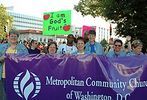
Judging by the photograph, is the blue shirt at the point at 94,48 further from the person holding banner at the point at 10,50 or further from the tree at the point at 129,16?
the tree at the point at 129,16

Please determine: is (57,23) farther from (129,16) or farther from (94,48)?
(94,48)

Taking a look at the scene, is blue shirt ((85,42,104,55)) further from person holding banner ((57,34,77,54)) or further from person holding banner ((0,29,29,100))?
person holding banner ((0,29,29,100))

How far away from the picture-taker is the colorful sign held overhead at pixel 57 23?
15750 millimetres

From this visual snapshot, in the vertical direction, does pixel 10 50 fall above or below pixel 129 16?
below

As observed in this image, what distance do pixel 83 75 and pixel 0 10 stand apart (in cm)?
7328

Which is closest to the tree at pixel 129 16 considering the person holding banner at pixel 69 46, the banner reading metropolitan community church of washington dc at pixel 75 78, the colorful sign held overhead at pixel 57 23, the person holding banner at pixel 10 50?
the colorful sign held overhead at pixel 57 23

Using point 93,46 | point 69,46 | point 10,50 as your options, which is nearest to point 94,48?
point 93,46

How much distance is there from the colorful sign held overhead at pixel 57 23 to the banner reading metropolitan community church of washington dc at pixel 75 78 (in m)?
6.58

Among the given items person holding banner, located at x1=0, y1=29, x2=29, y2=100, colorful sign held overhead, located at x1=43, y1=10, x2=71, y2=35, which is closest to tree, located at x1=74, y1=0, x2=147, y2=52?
colorful sign held overhead, located at x1=43, y1=10, x2=71, y2=35

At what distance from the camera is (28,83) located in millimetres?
8844

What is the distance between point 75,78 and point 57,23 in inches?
303

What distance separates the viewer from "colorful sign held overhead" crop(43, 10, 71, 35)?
15.8 metres

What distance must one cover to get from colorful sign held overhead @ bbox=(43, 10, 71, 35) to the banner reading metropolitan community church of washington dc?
6582 mm

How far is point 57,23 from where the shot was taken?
16.1 m
